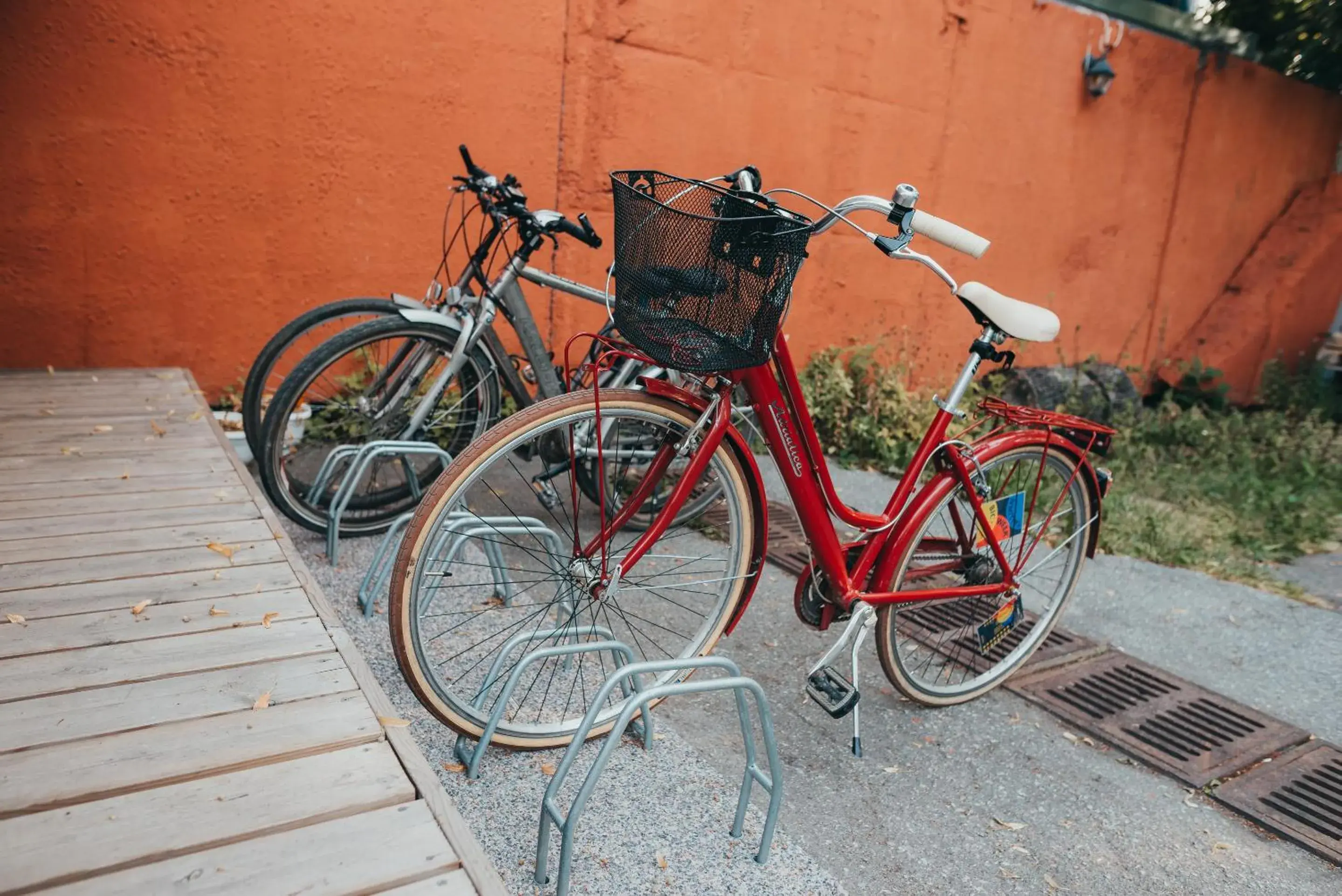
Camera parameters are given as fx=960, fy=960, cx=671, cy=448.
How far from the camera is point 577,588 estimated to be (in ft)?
7.90

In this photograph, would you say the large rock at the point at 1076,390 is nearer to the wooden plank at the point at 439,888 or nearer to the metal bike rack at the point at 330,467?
the metal bike rack at the point at 330,467

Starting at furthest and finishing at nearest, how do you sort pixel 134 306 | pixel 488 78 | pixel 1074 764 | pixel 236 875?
pixel 488 78 → pixel 134 306 → pixel 1074 764 → pixel 236 875

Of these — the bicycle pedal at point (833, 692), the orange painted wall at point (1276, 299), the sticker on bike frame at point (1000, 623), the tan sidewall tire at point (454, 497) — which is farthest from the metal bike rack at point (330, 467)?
the orange painted wall at point (1276, 299)

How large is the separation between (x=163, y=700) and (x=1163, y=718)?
2888 millimetres

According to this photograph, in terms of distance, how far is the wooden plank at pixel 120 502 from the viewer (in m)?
2.55

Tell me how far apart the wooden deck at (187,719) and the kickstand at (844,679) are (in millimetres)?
1158

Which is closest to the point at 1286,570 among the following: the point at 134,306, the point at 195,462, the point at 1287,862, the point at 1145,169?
the point at 1287,862

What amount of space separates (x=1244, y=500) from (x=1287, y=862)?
13.1ft

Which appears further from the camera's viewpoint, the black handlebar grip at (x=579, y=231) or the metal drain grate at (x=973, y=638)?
the black handlebar grip at (x=579, y=231)

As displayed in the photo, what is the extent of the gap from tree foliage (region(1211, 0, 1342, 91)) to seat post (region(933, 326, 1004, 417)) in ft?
26.2

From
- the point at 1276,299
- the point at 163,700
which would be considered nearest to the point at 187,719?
the point at 163,700

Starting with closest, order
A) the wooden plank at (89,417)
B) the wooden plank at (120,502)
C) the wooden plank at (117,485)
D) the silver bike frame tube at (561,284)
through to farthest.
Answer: the wooden plank at (120,502) < the wooden plank at (117,485) < the wooden plank at (89,417) < the silver bike frame tube at (561,284)

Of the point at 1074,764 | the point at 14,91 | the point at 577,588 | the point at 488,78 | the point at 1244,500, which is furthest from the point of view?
the point at 1244,500

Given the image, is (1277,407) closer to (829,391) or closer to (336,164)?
(829,391)
